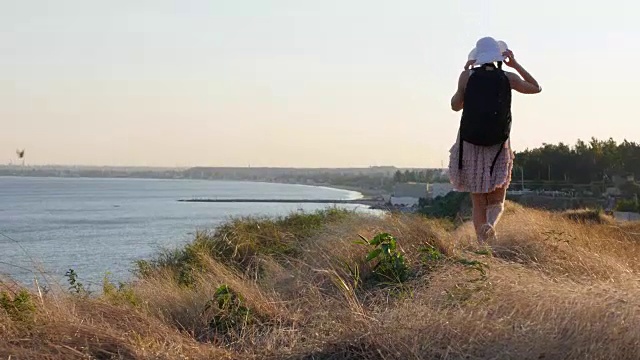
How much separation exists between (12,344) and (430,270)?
9.40 feet

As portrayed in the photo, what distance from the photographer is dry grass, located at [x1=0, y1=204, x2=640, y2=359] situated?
428cm

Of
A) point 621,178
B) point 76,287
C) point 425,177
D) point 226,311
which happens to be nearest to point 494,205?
point 226,311

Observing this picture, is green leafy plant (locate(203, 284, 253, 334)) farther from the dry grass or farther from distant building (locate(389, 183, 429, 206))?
distant building (locate(389, 183, 429, 206))

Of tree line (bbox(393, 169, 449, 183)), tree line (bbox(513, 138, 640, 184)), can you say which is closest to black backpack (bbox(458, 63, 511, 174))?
tree line (bbox(513, 138, 640, 184))

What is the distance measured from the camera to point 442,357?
420 cm

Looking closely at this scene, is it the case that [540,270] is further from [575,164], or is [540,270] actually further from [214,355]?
[575,164]

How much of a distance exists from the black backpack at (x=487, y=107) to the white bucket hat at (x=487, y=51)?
0.31 feet

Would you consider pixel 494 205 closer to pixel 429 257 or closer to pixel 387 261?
pixel 429 257

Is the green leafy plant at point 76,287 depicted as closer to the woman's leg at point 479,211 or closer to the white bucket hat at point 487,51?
the woman's leg at point 479,211

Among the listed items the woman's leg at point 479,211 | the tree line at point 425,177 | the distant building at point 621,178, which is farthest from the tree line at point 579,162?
the woman's leg at point 479,211

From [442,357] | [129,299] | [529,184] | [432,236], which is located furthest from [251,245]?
[529,184]

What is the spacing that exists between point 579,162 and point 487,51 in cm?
4512

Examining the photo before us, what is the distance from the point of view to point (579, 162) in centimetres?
5031

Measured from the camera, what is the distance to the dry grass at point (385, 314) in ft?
14.0
